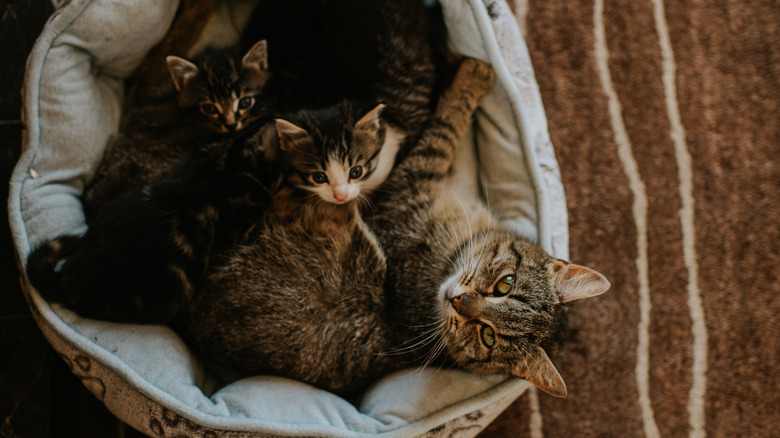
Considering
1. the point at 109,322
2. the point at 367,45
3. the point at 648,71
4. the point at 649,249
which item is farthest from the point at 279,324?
the point at 648,71

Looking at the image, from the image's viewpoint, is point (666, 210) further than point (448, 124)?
Yes

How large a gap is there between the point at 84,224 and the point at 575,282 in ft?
4.75

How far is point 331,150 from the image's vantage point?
1454 millimetres

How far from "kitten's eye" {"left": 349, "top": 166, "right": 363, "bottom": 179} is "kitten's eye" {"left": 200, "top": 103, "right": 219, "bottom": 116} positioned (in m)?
0.50

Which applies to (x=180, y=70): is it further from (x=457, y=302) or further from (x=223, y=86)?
(x=457, y=302)

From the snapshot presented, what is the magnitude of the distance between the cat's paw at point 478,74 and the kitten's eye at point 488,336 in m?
0.80

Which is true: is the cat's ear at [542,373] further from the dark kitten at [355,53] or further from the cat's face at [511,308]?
the dark kitten at [355,53]

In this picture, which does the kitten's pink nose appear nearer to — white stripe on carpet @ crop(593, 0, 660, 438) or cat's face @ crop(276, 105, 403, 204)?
cat's face @ crop(276, 105, 403, 204)

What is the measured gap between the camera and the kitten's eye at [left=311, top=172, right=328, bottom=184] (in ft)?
4.87

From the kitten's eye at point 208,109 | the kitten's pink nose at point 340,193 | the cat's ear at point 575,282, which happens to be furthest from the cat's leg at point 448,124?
the kitten's eye at point 208,109

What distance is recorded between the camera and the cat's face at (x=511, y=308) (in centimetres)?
128

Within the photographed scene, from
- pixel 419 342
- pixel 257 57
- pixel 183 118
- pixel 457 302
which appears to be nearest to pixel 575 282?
pixel 457 302

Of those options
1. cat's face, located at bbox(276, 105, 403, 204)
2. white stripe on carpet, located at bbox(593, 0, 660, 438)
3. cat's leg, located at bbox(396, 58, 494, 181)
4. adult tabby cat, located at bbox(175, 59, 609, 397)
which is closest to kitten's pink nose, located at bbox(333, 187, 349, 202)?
cat's face, located at bbox(276, 105, 403, 204)

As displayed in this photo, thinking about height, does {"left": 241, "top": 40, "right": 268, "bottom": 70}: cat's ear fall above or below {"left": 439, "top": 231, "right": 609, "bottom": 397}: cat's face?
above
